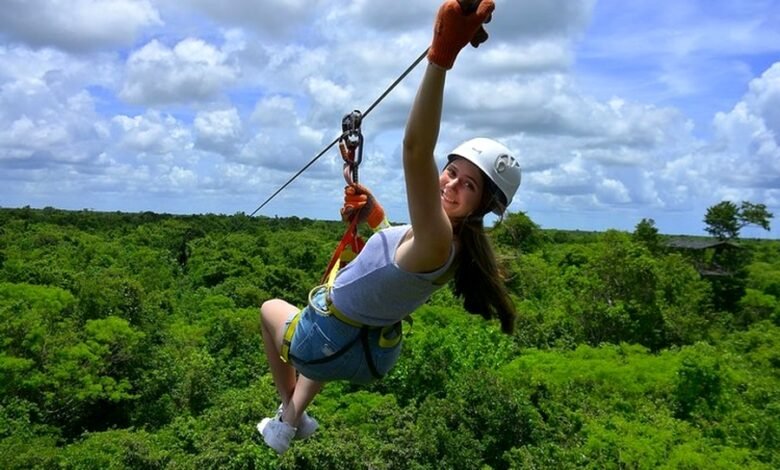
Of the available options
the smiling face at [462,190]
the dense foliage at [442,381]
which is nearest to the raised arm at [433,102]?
the smiling face at [462,190]

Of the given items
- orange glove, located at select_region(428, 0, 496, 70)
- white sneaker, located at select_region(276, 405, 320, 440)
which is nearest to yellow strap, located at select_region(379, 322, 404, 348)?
white sneaker, located at select_region(276, 405, 320, 440)

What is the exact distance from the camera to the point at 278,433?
3.91m

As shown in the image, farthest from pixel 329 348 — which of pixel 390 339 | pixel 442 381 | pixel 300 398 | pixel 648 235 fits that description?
pixel 648 235

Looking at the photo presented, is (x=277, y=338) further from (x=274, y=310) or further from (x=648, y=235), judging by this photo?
(x=648, y=235)

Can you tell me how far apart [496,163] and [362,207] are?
105 centimetres

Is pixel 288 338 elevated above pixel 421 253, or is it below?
below

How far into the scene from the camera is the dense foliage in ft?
57.4

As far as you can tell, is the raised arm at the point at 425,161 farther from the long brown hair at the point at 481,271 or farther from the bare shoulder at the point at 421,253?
the long brown hair at the point at 481,271

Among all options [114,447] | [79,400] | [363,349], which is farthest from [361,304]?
[79,400]

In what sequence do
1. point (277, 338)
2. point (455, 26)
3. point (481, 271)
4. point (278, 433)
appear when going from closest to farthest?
point (455, 26), point (481, 271), point (277, 338), point (278, 433)

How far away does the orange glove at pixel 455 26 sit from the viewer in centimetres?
222

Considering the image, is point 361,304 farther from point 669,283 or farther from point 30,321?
point 669,283

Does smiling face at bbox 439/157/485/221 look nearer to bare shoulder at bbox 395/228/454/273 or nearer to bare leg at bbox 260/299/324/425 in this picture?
bare shoulder at bbox 395/228/454/273

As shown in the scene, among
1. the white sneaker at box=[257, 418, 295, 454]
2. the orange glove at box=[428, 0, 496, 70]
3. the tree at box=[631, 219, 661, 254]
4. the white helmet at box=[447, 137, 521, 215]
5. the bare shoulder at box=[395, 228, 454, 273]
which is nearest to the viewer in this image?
the orange glove at box=[428, 0, 496, 70]
